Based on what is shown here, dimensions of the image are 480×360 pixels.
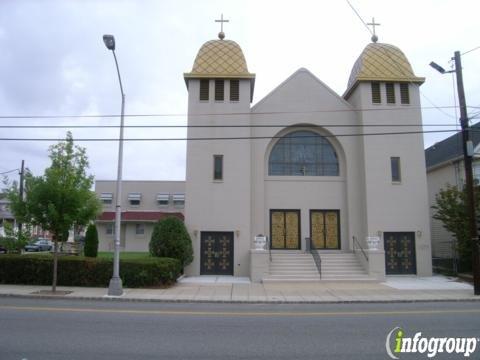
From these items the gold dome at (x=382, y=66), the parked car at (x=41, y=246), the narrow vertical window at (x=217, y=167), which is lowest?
the parked car at (x=41, y=246)

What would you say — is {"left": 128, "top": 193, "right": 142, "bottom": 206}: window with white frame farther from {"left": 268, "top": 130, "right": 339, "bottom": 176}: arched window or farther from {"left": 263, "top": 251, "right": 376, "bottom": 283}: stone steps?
{"left": 263, "top": 251, "right": 376, "bottom": 283}: stone steps

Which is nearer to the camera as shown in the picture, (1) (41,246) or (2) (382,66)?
(2) (382,66)

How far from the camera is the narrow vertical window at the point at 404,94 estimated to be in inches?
962

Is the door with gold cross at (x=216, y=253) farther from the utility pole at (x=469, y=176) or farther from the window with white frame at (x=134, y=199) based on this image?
the window with white frame at (x=134, y=199)

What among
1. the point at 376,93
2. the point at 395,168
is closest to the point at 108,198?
the point at 376,93

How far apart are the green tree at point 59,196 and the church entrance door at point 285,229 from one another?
10.5m

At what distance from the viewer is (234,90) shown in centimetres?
2433

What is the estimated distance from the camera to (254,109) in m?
24.5

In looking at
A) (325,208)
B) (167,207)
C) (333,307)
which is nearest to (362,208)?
(325,208)

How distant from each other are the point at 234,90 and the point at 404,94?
31.9 ft

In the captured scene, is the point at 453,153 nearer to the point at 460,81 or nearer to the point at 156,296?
the point at 460,81

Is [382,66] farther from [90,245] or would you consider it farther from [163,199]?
[163,199]

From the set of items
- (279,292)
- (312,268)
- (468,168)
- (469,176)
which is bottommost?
(279,292)

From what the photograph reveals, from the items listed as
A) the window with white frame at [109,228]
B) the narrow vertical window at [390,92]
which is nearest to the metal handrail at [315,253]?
the narrow vertical window at [390,92]
